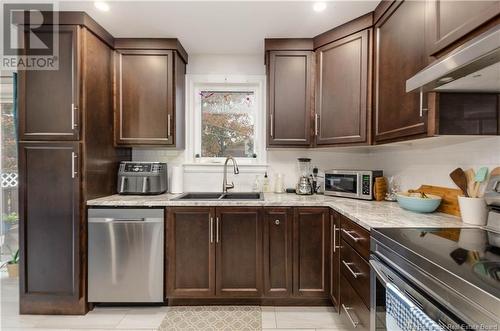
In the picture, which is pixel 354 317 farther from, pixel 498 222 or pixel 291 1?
pixel 291 1

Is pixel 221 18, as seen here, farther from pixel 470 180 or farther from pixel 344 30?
pixel 470 180

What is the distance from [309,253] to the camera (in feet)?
6.53

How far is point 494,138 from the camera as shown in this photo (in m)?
1.31

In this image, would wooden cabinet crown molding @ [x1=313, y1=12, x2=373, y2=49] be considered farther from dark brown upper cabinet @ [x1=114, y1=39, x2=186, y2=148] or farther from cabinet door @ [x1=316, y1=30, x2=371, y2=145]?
dark brown upper cabinet @ [x1=114, y1=39, x2=186, y2=148]

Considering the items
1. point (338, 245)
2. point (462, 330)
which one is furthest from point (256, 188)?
point (462, 330)

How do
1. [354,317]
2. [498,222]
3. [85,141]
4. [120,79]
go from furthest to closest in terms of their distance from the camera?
[120,79] → [85,141] → [354,317] → [498,222]

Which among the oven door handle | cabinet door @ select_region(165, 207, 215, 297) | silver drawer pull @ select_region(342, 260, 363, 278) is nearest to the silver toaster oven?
cabinet door @ select_region(165, 207, 215, 297)

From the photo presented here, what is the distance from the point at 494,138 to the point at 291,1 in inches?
61.6

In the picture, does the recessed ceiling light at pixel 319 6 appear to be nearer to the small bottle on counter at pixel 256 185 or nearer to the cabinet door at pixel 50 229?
the small bottle on counter at pixel 256 185

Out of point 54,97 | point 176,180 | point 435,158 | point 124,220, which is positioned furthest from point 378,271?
point 54,97

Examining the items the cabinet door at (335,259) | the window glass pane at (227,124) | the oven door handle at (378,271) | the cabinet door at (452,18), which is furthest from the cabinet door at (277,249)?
the cabinet door at (452,18)

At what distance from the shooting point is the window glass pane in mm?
2734

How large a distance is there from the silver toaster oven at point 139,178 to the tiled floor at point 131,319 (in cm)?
102

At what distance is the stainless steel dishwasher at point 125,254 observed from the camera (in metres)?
1.95
